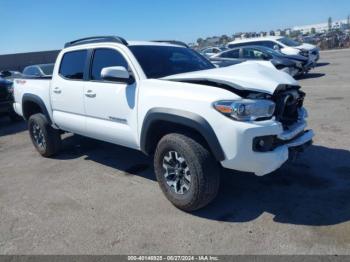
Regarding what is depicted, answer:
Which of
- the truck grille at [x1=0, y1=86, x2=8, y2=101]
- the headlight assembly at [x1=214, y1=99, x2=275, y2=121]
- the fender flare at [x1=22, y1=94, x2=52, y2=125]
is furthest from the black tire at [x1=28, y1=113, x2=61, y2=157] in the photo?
the truck grille at [x1=0, y1=86, x2=8, y2=101]

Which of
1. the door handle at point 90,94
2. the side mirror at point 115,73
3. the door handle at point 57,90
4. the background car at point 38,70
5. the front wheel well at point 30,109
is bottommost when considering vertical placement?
the front wheel well at point 30,109

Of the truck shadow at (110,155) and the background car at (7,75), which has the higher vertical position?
the background car at (7,75)

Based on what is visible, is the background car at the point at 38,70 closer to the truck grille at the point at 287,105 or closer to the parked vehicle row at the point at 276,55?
the parked vehicle row at the point at 276,55

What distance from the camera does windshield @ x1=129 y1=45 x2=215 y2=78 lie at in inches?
177

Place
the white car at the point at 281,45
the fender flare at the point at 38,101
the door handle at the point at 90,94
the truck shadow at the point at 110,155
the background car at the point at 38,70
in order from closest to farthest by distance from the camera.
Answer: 1. the door handle at the point at 90,94
2. the truck shadow at the point at 110,155
3. the fender flare at the point at 38,101
4. the background car at the point at 38,70
5. the white car at the point at 281,45

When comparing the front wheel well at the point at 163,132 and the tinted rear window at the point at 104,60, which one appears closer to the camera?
the front wheel well at the point at 163,132

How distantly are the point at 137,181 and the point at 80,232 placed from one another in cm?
139

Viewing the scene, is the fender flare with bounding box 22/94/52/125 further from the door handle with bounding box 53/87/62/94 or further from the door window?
the door window

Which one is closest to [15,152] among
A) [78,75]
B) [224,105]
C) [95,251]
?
[78,75]

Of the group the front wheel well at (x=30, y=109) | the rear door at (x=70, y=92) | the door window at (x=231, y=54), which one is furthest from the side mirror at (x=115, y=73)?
the door window at (x=231, y=54)

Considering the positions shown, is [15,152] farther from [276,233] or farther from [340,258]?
[340,258]

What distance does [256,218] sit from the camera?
12.2 ft

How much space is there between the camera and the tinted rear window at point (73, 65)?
17.4ft

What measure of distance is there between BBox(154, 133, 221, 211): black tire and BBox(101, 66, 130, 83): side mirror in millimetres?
950
